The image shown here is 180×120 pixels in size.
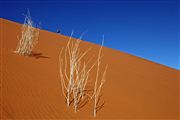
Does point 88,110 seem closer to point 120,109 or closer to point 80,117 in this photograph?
point 80,117

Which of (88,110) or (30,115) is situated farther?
(88,110)

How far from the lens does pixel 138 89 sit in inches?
243

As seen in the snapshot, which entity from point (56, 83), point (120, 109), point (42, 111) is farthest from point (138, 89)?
point (42, 111)

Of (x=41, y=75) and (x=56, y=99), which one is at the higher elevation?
(x=41, y=75)

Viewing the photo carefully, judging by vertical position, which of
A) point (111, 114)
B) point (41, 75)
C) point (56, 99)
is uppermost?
point (41, 75)

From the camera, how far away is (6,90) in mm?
3738

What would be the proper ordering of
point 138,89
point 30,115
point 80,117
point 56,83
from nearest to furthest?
1. point 30,115
2. point 80,117
3. point 56,83
4. point 138,89

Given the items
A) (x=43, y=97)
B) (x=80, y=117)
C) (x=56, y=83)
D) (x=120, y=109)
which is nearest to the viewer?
(x=80, y=117)

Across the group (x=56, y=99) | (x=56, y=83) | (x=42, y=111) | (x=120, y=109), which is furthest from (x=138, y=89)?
(x=42, y=111)

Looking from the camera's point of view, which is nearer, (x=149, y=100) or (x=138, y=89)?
(x=149, y=100)

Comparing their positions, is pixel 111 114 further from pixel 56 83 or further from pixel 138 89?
pixel 138 89

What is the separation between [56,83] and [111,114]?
1313 millimetres

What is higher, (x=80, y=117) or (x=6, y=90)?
Answer: (x=6, y=90)

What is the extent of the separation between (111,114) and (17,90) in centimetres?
165
